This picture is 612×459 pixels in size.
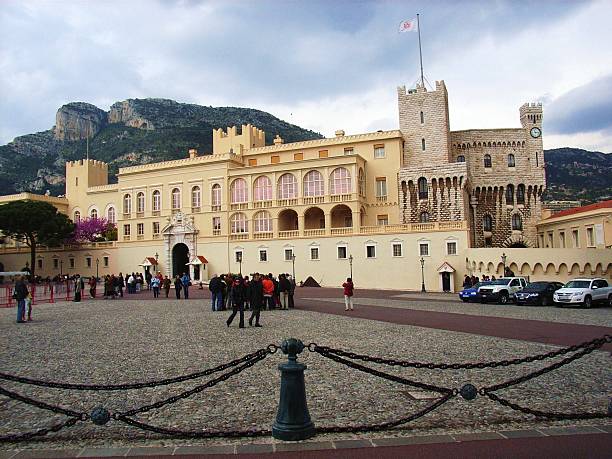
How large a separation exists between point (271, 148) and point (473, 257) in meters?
26.3

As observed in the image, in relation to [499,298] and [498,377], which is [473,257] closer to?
[499,298]

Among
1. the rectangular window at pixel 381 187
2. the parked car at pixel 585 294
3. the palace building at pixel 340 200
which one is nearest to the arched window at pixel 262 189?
the palace building at pixel 340 200

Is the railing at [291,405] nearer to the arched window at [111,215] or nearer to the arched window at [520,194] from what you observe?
the arched window at [520,194]

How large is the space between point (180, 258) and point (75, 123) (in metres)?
117

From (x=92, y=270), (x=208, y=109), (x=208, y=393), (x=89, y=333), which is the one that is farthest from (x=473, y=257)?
(x=208, y=109)

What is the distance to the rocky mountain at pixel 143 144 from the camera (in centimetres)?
11969

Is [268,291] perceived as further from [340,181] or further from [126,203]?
[126,203]

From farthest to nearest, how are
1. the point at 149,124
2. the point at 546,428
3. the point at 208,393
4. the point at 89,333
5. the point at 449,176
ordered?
the point at 149,124 → the point at 449,176 → the point at 89,333 → the point at 208,393 → the point at 546,428

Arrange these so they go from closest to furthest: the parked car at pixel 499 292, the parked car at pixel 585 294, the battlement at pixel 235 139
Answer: the parked car at pixel 585 294, the parked car at pixel 499 292, the battlement at pixel 235 139

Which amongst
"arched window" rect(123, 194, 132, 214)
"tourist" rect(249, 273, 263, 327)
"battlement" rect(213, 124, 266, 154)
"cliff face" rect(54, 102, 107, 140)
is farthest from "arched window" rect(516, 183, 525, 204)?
"cliff face" rect(54, 102, 107, 140)

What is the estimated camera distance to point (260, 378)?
356 inches

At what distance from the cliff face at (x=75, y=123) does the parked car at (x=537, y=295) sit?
5829 inches

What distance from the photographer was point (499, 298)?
29.0 metres

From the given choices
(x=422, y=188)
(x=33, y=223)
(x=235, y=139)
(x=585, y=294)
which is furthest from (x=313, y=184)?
(x=33, y=223)
